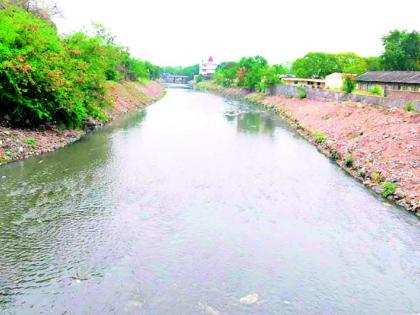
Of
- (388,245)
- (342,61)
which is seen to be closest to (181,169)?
(388,245)

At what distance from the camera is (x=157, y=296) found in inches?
466

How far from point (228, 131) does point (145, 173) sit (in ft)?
61.9

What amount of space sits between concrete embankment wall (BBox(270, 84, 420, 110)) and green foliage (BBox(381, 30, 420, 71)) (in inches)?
686

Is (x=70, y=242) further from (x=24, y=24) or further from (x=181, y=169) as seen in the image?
(x=24, y=24)

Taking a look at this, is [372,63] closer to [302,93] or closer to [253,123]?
[302,93]

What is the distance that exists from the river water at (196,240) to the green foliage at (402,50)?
5122cm

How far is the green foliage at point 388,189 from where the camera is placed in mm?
21328

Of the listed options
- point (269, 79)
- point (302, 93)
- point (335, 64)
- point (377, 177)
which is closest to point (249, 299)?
point (377, 177)

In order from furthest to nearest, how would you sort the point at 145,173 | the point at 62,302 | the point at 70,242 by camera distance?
the point at 145,173, the point at 70,242, the point at 62,302

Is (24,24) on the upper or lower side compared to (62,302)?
upper

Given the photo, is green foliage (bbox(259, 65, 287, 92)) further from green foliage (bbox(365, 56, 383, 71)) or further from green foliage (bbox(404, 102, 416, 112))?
green foliage (bbox(404, 102, 416, 112))

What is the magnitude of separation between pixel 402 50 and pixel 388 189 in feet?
184

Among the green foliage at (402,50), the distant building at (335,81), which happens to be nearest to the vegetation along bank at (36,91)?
the distant building at (335,81)

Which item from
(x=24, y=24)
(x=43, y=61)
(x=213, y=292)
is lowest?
(x=213, y=292)
